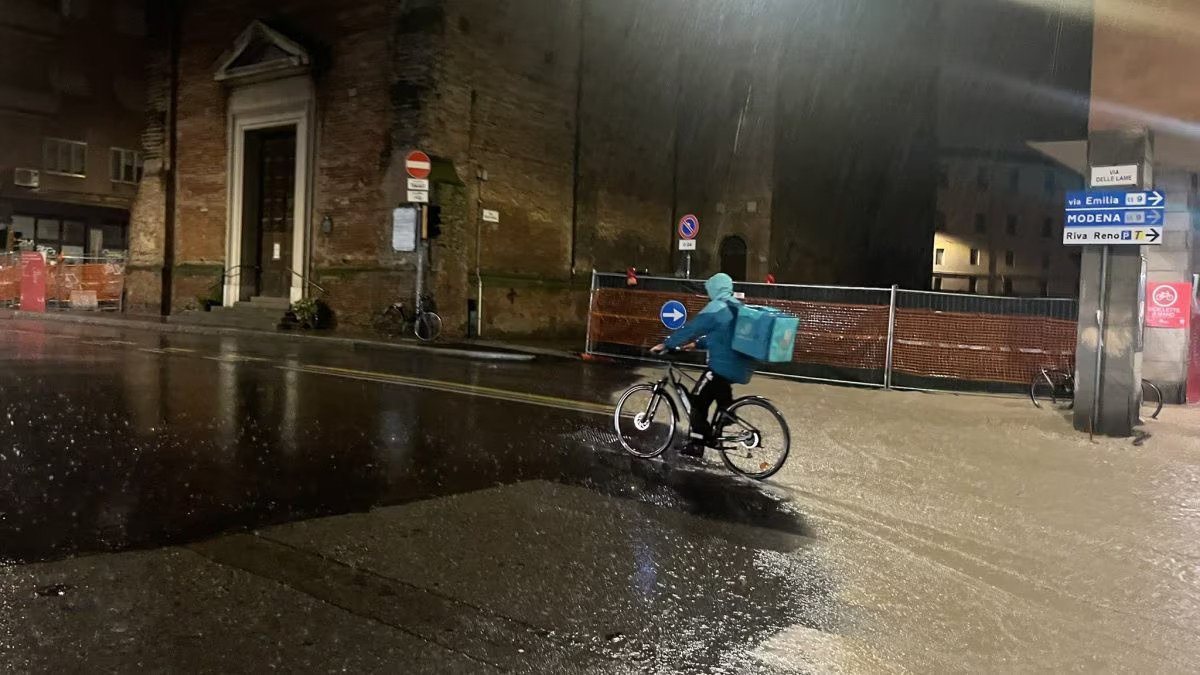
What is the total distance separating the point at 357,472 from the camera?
21.9 ft

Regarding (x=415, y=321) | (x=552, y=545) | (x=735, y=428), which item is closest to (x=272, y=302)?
(x=415, y=321)

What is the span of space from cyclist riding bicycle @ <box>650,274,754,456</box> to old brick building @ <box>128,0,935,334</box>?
43.4ft

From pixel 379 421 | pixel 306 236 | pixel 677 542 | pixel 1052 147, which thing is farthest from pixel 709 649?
pixel 306 236

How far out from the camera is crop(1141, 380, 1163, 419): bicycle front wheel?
1147cm

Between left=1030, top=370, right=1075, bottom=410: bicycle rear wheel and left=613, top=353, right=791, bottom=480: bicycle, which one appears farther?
left=1030, top=370, right=1075, bottom=410: bicycle rear wheel

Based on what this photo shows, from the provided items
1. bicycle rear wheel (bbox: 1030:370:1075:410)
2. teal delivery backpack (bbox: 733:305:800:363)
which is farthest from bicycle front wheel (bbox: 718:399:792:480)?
bicycle rear wheel (bbox: 1030:370:1075:410)

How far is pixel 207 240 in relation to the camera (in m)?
23.5

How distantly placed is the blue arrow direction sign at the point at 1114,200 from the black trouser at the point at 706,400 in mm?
5194

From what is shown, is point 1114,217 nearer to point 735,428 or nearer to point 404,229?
point 735,428

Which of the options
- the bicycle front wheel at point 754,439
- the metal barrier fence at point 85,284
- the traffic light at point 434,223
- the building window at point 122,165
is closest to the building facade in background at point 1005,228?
the traffic light at point 434,223

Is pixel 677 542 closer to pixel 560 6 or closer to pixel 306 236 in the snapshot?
pixel 306 236

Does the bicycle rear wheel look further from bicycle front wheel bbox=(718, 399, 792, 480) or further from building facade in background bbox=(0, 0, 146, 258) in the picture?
building facade in background bbox=(0, 0, 146, 258)

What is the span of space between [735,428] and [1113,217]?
5.37m

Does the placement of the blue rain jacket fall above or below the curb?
above
